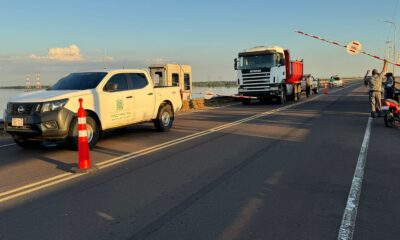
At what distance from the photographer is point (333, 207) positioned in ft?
17.4

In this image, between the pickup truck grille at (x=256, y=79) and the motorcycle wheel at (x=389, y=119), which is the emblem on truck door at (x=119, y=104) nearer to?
the motorcycle wheel at (x=389, y=119)

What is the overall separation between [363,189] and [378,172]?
125 centimetres

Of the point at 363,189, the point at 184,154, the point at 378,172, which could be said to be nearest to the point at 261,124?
the point at 184,154

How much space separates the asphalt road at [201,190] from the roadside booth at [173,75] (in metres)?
16.2

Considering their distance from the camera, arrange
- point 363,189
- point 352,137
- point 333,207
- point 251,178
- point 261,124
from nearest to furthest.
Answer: point 333,207 < point 363,189 < point 251,178 < point 352,137 < point 261,124

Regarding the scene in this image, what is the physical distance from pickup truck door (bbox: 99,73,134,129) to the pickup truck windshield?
0.29m

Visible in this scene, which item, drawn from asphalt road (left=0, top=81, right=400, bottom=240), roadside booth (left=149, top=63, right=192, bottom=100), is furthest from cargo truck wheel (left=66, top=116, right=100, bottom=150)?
roadside booth (left=149, top=63, right=192, bottom=100)

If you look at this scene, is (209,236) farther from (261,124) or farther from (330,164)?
(261,124)

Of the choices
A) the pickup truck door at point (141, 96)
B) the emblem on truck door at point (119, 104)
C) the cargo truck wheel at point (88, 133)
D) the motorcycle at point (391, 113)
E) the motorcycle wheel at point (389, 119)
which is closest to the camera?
the cargo truck wheel at point (88, 133)

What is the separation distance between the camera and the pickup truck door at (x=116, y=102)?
10.3 metres

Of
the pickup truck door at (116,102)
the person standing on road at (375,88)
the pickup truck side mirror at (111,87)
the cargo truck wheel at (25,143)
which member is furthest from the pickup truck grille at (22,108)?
the person standing on road at (375,88)

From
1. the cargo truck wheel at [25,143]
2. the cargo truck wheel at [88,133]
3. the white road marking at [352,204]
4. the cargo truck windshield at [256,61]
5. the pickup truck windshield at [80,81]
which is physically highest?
the cargo truck windshield at [256,61]

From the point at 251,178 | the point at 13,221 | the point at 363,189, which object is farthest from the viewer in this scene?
the point at 251,178

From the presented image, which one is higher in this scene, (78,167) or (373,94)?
(373,94)
